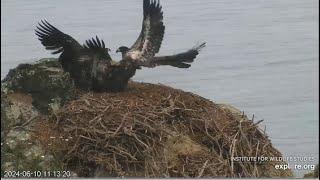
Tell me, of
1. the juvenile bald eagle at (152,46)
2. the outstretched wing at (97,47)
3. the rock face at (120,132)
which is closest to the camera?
the rock face at (120,132)

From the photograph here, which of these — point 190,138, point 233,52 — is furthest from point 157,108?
point 233,52

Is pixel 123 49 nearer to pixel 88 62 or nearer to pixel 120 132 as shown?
pixel 88 62

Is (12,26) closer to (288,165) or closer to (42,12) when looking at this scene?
(42,12)

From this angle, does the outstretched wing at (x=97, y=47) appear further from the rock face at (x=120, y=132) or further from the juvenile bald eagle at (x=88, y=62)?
the rock face at (x=120, y=132)

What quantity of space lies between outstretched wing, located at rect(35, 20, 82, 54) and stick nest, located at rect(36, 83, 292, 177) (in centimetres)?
31

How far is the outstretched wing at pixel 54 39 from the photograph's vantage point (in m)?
4.45

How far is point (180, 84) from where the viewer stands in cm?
471

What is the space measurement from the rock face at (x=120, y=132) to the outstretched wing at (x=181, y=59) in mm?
179

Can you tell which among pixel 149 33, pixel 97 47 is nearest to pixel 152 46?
pixel 149 33

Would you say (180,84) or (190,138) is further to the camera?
(180,84)

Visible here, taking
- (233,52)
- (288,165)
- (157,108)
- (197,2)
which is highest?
(197,2)

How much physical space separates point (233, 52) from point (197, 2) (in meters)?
0.38

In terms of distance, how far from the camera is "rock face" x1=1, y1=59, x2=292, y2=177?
4.25 meters

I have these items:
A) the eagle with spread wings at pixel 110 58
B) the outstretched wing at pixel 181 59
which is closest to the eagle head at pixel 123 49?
the eagle with spread wings at pixel 110 58
